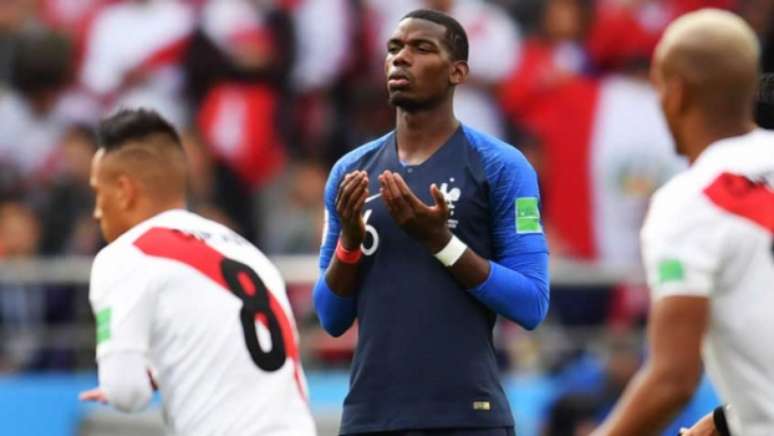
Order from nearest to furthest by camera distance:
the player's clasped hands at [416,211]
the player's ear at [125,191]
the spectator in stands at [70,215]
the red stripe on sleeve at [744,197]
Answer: the red stripe on sleeve at [744,197], the player's clasped hands at [416,211], the player's ear at [125,191], the spectator in stands at [70,215]

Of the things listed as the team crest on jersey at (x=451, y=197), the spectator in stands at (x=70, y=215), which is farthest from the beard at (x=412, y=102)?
the spectator in stands at (x=70, y=215)

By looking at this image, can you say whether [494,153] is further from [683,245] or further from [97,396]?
[683,245]

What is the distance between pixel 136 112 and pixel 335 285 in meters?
1.06

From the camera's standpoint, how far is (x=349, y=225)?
717 cm

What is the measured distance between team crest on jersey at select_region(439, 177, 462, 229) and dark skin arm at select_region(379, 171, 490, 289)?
130mm

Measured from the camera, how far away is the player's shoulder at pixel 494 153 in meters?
7.40

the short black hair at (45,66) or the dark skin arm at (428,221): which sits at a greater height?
the dark skin arm at (428,221)

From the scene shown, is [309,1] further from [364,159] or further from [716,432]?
[716,432]

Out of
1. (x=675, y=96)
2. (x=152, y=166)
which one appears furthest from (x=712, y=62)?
(x=152, y=166)

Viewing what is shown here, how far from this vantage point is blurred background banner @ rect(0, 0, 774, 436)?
1325cm

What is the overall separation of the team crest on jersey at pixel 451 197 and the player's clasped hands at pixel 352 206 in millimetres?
304

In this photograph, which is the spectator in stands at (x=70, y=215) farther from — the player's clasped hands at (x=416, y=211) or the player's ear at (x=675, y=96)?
the player's ear at (x=675, y=96)

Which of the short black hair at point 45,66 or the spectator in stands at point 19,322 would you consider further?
the short black hair at point 45,66

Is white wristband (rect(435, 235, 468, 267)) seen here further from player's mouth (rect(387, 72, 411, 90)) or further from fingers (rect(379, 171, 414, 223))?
player's mouth (rect(387, 72, 411, 90))
